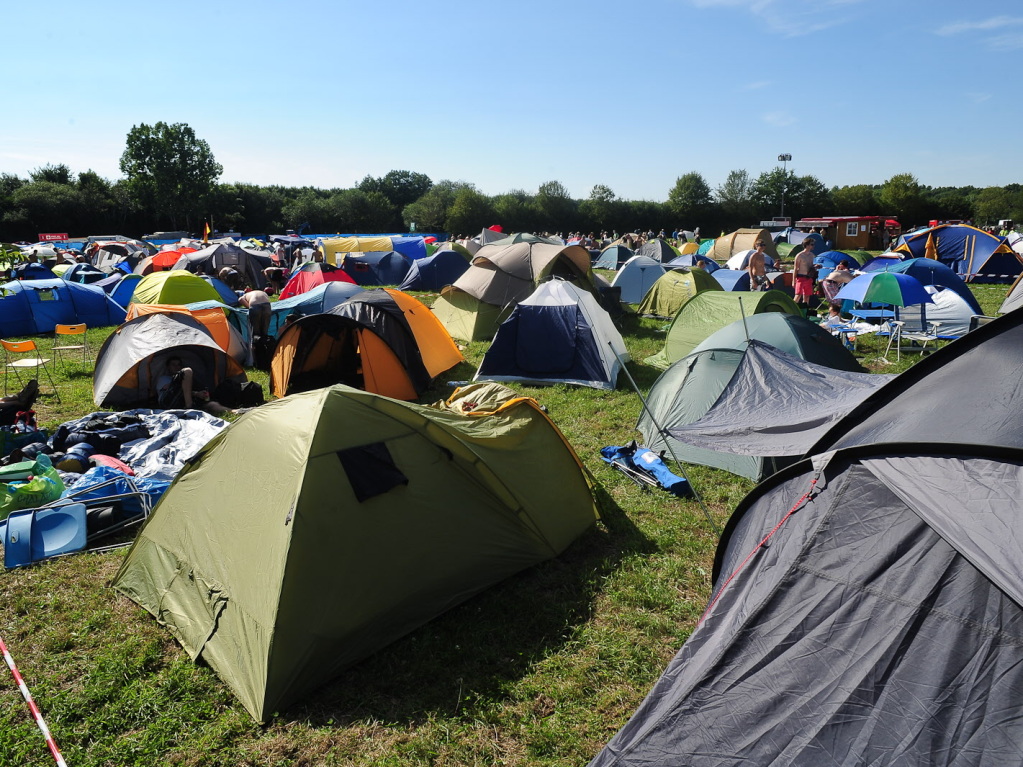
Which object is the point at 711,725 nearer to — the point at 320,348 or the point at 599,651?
the point at 599,651

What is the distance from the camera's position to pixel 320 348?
33.4ft

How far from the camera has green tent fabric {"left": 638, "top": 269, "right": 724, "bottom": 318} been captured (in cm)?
1530

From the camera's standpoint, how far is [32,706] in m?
3.55

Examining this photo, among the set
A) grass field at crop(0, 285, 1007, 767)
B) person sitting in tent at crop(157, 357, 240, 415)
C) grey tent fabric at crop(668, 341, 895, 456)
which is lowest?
grass field at crop(0, 285, 1007, 767)

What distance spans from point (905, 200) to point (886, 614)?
6006 cm

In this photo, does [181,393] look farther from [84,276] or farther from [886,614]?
[84,276]

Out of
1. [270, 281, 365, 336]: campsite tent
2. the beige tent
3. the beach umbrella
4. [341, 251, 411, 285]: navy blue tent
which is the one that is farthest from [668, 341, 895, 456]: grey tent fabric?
the beige tent

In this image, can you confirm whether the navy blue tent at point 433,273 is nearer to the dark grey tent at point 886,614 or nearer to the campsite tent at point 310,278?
the campsite tent at point 310,278

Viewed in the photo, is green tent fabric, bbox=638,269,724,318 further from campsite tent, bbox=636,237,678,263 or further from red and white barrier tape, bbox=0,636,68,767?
red and white barrier tape, bbox=0,636,68,767

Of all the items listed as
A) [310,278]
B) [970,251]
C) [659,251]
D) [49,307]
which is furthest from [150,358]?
[970,251]

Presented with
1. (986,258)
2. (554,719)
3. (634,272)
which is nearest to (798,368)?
(554,719)

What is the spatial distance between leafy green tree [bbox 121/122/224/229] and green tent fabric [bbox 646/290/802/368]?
51877 millimetres

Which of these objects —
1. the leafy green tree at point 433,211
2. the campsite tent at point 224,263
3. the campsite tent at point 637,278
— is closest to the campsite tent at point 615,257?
the campsite tent at point 637,278

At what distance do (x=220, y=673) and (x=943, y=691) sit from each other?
355cm
